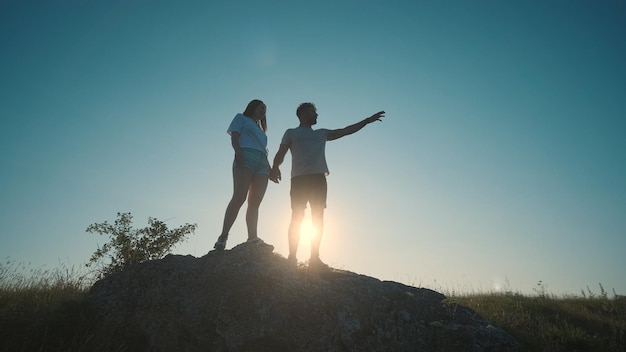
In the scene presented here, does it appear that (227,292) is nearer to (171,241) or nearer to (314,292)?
(314,292)

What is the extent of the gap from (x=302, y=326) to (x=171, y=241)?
25.8 feet

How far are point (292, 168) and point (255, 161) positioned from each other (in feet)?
2.16

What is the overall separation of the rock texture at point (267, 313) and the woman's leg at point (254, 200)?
984mm

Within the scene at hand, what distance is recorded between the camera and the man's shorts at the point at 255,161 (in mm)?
5703

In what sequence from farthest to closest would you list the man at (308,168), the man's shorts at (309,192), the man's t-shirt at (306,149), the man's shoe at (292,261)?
the man's t-shirt at (306,149), the man's shorts at (309,192), the man at (308,168), the man's shoe at (292,261)

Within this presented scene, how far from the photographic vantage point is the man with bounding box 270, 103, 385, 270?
211 inches

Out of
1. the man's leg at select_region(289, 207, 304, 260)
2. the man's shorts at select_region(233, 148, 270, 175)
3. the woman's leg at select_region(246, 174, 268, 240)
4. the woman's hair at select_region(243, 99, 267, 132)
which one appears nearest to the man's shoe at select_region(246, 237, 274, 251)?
the woman's leg at select_region(246, 174, 268, 240)

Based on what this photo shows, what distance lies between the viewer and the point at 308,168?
5.65m

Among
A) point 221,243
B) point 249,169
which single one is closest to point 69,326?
point 221,243

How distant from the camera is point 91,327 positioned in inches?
152

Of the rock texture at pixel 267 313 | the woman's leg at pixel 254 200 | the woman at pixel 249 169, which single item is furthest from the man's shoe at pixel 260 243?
the rock texture at pixel 267 313

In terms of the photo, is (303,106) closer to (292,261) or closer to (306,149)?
(306,149)

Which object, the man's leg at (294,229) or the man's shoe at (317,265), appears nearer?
the man's shoe at (317,265)

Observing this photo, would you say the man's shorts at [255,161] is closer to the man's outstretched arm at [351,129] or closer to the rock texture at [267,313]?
the man's outstretched arm at [351,129]
